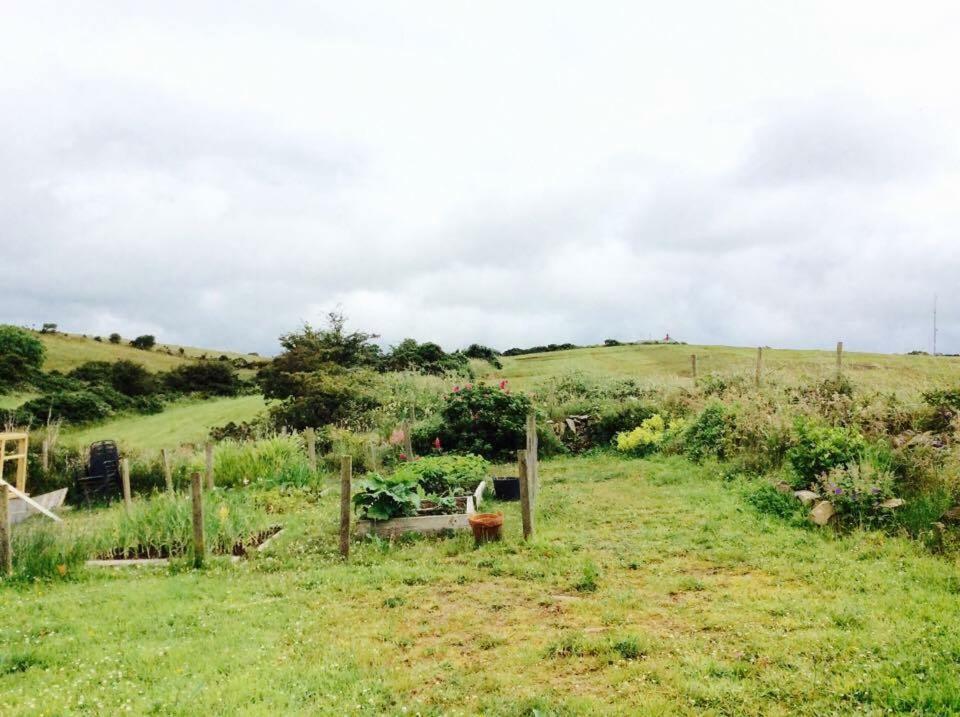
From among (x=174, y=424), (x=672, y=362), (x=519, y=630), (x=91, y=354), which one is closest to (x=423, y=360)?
(x=174, y=424)

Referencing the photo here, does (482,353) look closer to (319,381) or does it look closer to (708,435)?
(319,381)

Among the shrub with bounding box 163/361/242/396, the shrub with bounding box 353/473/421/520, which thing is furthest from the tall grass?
the shrub with bounding box 163/361/242/396

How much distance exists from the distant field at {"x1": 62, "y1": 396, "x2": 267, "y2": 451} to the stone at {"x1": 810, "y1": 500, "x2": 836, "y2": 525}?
60.7 ft

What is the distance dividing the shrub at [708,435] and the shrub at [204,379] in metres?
31.0

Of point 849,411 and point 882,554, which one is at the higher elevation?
point 849,411

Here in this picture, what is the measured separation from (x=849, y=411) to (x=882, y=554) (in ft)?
16.0

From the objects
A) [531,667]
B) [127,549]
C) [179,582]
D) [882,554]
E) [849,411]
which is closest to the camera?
[531,667]

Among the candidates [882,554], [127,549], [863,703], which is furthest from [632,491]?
[127,549]

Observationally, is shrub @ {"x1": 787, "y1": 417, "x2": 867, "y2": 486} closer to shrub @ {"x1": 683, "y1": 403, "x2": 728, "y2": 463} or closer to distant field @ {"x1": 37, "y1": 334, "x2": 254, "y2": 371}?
shrub @ {"x1": 683, "y1": 403, "x2": 728, "y2": 463}

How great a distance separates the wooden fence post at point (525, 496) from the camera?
797 centimetres

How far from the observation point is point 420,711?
4.19 metres

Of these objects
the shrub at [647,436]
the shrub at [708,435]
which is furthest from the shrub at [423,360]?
the shrub at [708,435]

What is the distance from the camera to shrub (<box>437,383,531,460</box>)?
15.9 metres

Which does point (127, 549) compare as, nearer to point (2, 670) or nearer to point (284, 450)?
point (2, 670)
